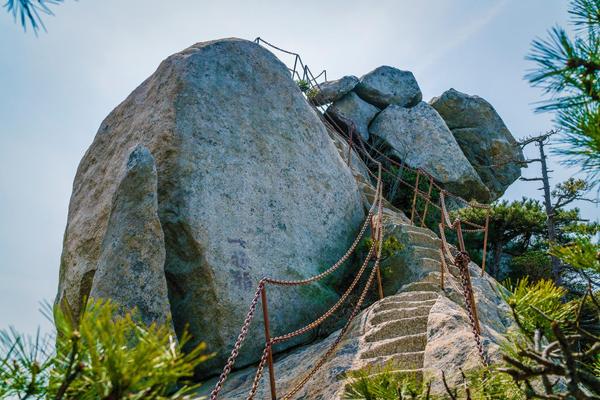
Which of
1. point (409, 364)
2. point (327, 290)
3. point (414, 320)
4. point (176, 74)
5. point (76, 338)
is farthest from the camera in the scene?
point (176, 74)

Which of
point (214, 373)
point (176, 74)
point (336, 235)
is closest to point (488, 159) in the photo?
point (336, 235)

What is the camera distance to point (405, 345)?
20.1 ft

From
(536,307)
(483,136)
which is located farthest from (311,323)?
(483,136)

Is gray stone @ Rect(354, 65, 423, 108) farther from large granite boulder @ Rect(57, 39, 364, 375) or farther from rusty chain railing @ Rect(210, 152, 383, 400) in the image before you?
large granite boulder @ Rect(57, 39, 364, 375)

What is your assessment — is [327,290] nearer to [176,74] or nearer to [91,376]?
[176,74]

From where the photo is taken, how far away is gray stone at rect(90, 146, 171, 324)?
661cm

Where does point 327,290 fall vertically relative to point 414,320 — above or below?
above

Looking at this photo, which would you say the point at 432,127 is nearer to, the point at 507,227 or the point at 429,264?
the point at 507,227

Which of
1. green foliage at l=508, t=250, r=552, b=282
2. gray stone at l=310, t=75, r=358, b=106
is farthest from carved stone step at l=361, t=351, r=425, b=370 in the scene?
gray stone at l=310, t=75, r=358, b=106

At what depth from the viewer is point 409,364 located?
568 cm

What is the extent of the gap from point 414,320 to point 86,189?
6.29 m

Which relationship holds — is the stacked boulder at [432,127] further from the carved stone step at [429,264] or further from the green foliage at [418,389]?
the green foliage at [418,389]

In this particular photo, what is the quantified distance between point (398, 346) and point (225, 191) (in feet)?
11.5

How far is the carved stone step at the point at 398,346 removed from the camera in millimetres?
6078
